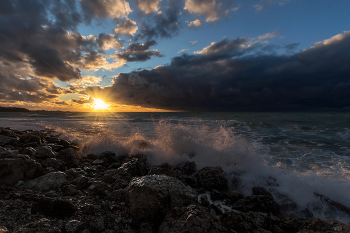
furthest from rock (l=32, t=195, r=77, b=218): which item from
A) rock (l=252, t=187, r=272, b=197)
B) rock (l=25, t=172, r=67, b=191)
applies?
rock (l=252, t=187, r=272, b=197)

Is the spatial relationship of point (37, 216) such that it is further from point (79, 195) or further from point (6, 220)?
point (79, 195)

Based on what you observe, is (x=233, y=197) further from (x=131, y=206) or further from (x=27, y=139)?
(x=27, y=139)

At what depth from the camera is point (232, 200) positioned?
3959mm

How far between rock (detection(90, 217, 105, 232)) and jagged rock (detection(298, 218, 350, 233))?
3022mm

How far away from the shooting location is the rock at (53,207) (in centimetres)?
244

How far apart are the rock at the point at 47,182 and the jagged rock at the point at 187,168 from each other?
10.8 feet

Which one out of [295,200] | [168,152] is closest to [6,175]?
[168,152]

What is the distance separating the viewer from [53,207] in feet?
8.12

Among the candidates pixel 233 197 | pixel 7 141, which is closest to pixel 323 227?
Answer: pixel 233 197

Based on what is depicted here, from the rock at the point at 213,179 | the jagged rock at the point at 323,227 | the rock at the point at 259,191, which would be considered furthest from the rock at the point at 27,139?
the jagged rock at the point at 323,227

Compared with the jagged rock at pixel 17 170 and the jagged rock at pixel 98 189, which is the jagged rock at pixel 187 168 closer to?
the jagged rock at pixel 98 189

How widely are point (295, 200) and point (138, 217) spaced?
3.78 metres

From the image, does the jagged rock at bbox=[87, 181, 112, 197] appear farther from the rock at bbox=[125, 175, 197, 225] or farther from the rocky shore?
the rock at bbox=[125, 175, 197, 225]

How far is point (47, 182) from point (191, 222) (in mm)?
3205
